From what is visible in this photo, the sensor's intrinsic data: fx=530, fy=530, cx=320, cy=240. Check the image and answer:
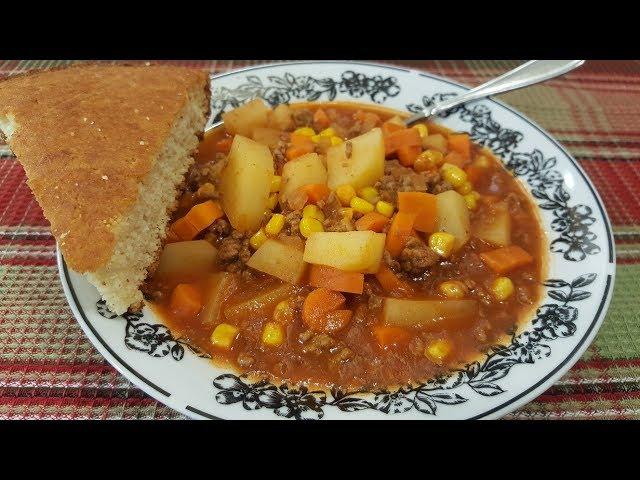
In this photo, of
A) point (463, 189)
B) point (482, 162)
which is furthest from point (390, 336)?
point (482, 162)

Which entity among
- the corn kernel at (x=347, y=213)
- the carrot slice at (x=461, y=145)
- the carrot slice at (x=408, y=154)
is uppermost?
the carrot slice at (x=461, y=145)

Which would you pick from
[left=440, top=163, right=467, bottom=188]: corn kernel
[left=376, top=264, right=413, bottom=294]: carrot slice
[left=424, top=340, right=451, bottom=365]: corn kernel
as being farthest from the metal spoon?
[left=424, top=340, right=451, bottom=365]: corn kernel

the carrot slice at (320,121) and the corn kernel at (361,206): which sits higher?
the carrot slice at (320,121)

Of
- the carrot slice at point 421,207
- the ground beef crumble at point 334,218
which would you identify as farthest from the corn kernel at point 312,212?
the carrot slice at point 421,207

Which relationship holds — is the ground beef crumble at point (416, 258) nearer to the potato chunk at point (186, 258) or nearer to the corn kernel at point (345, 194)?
the corn kernel at point (345, 194)

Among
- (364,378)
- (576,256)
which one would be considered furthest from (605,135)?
(364,378)

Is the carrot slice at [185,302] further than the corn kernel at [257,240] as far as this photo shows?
No
